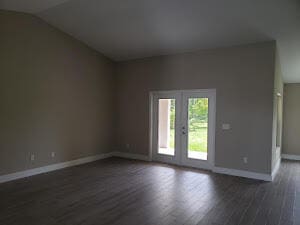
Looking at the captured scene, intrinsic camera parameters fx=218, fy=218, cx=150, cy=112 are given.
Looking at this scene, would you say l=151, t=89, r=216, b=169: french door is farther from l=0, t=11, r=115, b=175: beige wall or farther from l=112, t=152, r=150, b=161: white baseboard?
l=0, t=11, r=115, b=175: beige wall

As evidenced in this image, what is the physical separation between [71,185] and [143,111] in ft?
10.1

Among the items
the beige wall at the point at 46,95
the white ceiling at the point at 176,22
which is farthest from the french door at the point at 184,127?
the beige wall at the point at 46,95

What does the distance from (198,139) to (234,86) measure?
1660mm

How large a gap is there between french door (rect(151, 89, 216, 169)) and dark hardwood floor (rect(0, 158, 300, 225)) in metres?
0.64

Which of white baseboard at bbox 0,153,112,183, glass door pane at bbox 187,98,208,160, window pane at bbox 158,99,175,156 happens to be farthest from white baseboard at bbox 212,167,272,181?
white baseboard at bbox 0,153,112,183

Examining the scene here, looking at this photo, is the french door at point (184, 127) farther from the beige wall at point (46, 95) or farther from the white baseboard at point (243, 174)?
the beige wall at point (46, 95)

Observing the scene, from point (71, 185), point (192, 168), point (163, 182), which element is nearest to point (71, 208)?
point (71, 185)

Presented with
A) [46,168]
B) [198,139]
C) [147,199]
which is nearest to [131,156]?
[198,139]

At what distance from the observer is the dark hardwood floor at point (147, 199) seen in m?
3.10

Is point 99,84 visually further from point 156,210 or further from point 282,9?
point 282,9

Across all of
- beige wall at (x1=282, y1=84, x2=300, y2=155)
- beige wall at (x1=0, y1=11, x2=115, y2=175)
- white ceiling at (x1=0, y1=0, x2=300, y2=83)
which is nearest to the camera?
white ceiling at (x1=0, y1=0, x2=300, y2=83)

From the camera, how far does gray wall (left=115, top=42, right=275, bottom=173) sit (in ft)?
15.9

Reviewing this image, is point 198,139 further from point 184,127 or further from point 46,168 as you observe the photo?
point 46,168

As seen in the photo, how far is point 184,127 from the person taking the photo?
605 centimetres
